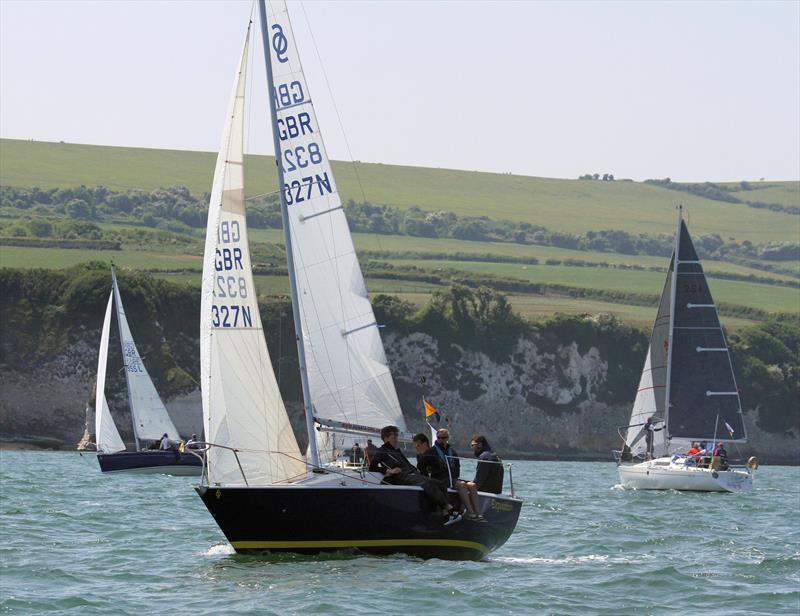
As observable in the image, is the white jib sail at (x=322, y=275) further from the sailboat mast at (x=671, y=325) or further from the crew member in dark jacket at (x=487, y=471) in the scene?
the sailboat mast at (x=671, y=325)

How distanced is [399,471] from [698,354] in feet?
101

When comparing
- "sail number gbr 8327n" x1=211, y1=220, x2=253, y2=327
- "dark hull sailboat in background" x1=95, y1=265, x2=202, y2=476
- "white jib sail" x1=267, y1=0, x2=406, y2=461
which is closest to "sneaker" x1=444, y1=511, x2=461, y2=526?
"white jib sail" x1=267, y1=0, x2=406, y2=461

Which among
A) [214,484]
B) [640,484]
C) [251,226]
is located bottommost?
[640,484]

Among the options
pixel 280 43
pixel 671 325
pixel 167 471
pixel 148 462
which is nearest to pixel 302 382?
pixel 280 43

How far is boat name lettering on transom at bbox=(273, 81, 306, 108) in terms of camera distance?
22812mm

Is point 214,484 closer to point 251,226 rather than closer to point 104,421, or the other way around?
point 104,421

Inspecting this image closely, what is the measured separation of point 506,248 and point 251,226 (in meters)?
23.9

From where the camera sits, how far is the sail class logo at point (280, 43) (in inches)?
894

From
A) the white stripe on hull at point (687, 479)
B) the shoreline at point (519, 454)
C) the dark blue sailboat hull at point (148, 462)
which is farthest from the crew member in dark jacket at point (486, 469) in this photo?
the shoreline at point (519, 454)

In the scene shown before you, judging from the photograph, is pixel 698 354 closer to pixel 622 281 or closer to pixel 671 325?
pixel 671 325

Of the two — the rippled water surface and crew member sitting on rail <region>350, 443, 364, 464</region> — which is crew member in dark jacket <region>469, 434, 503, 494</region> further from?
crew member sitting on rail <region>350, 443, 364, 464</region>

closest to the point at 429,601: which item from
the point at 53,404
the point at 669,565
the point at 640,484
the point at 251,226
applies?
the point at 669,565

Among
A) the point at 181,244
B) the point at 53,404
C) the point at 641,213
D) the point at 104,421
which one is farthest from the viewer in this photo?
the point at 641,213

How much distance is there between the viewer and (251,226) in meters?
127
